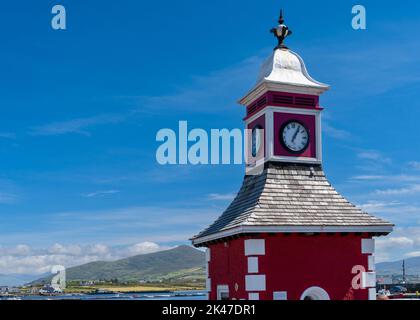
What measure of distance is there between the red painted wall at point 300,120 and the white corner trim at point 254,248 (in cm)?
354

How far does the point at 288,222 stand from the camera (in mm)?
16688

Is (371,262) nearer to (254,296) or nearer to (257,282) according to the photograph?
(257,282)

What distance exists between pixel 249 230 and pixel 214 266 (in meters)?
3.97

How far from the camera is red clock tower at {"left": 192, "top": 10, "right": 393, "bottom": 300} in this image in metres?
16.7

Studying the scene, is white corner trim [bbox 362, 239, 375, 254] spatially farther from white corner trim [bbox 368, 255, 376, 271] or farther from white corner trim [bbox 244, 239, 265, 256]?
white corner trim [bbox 244, 239, 265, 256]

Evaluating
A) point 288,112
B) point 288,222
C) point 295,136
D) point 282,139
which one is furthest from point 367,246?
point 288,112

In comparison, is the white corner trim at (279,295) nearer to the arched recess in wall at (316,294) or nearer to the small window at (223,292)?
the arched recess in wall at (316,294)

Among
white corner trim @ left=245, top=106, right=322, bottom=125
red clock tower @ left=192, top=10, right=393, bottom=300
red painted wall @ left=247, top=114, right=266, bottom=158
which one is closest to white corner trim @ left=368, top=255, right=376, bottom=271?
red clock tower @ left=192, top=10, right=393, bottom=300

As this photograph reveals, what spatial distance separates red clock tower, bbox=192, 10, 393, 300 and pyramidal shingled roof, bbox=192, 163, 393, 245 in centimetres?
3

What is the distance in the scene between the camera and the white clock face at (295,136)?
19062mm

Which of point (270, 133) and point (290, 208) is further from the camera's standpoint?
point (270, 133)

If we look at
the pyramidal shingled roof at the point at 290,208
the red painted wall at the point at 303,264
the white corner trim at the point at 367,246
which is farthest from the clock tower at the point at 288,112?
the white corner trim at the point at 367,246

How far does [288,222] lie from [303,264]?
1.40 meters
